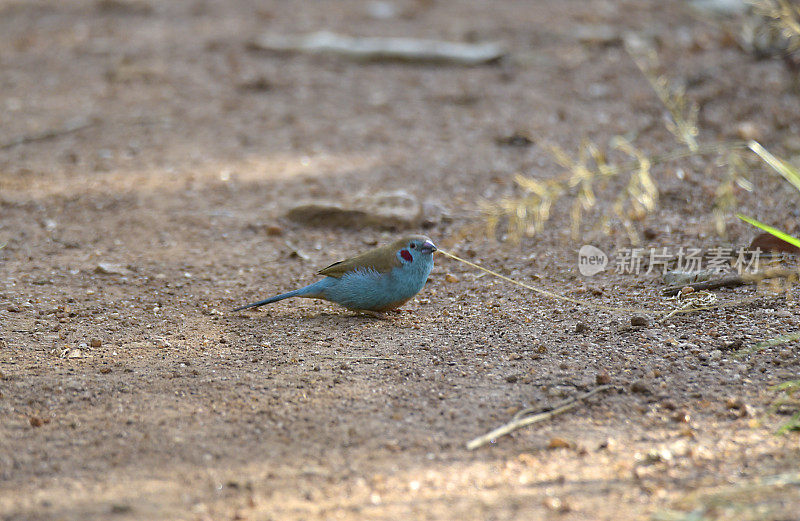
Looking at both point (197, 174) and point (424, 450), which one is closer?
point (424, 450)

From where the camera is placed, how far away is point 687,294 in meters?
3.60

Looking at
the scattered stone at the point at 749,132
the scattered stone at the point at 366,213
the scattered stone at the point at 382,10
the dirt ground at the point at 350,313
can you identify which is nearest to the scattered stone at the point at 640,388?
the dirt ground at the point at 350,313

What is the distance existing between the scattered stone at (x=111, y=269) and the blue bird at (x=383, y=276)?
2.88 feet

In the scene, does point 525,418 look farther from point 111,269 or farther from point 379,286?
point 111,269

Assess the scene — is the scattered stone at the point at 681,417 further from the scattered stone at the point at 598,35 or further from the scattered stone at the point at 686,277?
the scattered stone at the point at 598,35

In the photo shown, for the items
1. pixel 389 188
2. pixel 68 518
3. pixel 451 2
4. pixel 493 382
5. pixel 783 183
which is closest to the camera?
pixel 68 518

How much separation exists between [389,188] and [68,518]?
3274 millimetres

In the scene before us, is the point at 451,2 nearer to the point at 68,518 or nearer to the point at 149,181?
the point at 149,181

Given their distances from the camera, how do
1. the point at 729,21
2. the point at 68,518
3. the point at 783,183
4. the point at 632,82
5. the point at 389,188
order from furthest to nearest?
1. the point at 729,21
2. the point at 632,82
3. the point at 389,188
4. the point at 783,183
5. the point at 68,518

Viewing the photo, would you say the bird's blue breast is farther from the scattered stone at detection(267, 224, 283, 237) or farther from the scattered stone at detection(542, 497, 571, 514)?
the scattered stone at detection(542, 497, 571, 514)

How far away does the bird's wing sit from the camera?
356 cm

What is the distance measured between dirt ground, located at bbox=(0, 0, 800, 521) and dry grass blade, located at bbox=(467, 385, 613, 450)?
1.7 inches

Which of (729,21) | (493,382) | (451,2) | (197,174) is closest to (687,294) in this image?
(493,382)

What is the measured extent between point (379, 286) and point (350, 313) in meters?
0.32
